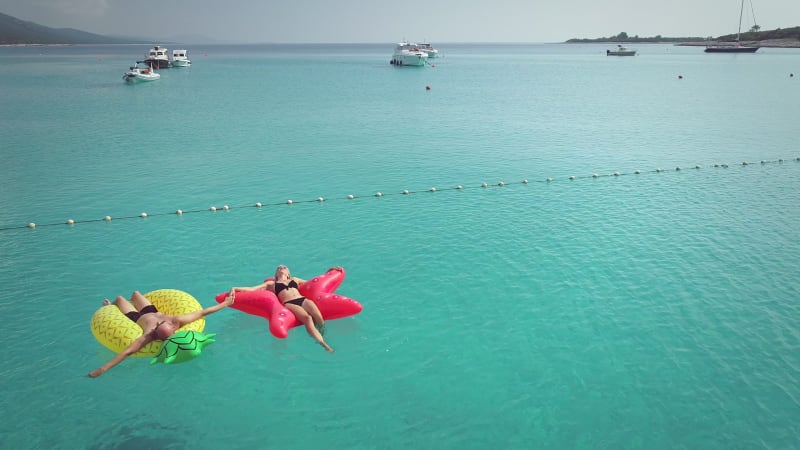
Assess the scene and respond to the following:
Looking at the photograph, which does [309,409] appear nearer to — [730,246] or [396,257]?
[396,257]

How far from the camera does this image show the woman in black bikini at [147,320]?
10.3m

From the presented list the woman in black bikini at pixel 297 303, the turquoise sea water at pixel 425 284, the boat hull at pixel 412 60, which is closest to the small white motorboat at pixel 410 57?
the boat hull at pixel 412 60

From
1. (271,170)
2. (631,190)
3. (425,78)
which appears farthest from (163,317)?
(425,78)

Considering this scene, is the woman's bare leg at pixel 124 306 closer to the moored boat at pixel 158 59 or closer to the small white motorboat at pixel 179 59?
the moored boat at pixel 158 59

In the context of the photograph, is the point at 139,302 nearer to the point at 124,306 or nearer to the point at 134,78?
the point at 124,306

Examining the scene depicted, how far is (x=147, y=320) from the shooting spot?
11.0 m

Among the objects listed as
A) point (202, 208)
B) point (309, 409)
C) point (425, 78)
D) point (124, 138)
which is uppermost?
point (425, 78)

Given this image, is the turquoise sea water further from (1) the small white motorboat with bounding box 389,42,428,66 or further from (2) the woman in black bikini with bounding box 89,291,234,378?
(1) the small white motorboat with bounding box 389,42,428,66

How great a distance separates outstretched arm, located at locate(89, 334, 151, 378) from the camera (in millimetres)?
10175

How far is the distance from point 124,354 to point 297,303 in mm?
3559

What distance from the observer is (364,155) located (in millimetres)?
29906

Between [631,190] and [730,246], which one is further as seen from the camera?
[631,190]

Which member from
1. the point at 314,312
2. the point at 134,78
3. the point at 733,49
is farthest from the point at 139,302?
the point at 733,49

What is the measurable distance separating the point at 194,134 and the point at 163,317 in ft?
87.4
